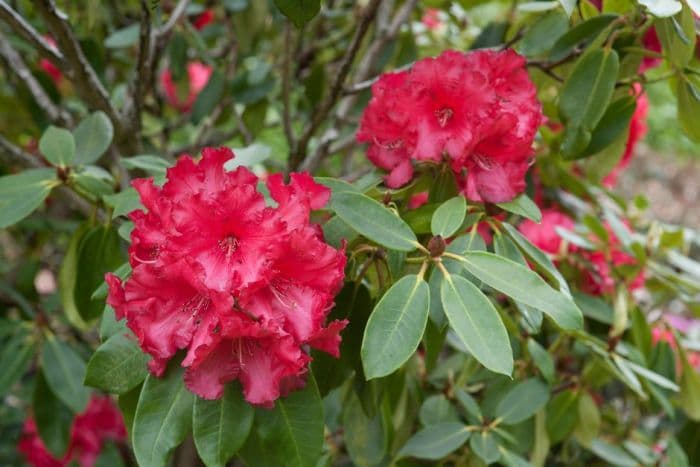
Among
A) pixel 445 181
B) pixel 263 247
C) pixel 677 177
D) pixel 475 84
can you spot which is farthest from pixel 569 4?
pixel 677 177

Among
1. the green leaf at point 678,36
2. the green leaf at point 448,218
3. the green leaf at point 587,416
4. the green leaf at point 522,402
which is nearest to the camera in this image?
the green leaf at point 448,218

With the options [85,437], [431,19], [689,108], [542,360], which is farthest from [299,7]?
[431,19]

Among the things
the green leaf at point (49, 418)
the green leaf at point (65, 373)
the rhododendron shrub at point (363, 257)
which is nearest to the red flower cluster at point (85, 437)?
the rhododendron shrub at point (363, 257)

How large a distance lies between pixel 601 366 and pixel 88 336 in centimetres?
132

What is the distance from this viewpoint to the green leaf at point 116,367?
32.1 inches

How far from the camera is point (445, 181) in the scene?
958mm

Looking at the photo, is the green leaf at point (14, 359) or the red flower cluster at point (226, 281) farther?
the green leaf at point (14, 359)

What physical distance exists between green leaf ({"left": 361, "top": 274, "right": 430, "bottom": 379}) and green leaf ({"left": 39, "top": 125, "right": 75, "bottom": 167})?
0.54 meters

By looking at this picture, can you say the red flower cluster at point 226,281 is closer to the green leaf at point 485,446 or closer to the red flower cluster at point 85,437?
the green leaf at point 485,446

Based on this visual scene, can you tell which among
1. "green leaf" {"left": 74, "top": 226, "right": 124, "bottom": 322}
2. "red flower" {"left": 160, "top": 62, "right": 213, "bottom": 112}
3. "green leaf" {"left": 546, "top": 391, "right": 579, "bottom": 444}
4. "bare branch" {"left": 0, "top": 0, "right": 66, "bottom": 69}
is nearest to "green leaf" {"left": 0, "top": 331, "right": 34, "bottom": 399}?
"green leaf" {"left": 74, "top": 226, "right": 124, "bottom": 322}

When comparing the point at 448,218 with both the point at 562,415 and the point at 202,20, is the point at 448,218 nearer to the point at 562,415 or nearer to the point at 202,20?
the point at 562,415

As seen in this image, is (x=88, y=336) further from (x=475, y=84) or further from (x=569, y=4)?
(x=569, y=4)

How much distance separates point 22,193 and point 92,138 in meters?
0.14

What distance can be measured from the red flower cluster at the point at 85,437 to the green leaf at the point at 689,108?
1.47 metres
